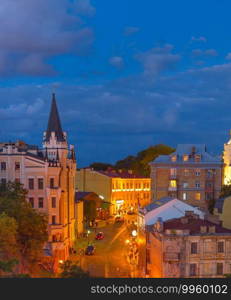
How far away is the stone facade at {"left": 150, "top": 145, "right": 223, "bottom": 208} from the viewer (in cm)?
8925

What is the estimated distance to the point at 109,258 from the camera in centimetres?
5981

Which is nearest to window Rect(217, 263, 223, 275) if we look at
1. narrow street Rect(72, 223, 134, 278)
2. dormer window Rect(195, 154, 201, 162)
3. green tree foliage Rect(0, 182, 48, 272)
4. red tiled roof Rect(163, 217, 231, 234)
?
red tiled roof Rect(163, 217, 231, 234)

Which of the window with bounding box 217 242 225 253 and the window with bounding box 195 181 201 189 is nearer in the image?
the window with bounding box 217 242 225 253

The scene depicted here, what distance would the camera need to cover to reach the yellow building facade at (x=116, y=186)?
111688mm

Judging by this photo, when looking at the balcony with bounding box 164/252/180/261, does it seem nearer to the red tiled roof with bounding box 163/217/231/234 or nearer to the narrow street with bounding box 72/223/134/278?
the red tiled roof with bounding box 163/217/231/234

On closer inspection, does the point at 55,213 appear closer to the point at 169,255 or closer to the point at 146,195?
the point at 169,255

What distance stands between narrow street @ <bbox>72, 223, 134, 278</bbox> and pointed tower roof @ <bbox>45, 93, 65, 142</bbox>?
14.6 m

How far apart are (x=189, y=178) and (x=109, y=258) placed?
3372 cm

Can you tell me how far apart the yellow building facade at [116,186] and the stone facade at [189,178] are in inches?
753

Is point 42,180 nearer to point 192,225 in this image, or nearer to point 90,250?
point 90,250

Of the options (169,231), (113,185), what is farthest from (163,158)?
(169,231)

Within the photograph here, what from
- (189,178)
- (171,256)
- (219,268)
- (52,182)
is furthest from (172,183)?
(171,256)

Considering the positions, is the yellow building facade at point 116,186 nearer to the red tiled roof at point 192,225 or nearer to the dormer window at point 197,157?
the dormer window at point 197,157

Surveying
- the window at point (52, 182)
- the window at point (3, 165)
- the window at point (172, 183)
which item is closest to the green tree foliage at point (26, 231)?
the window at point (52, 182)
